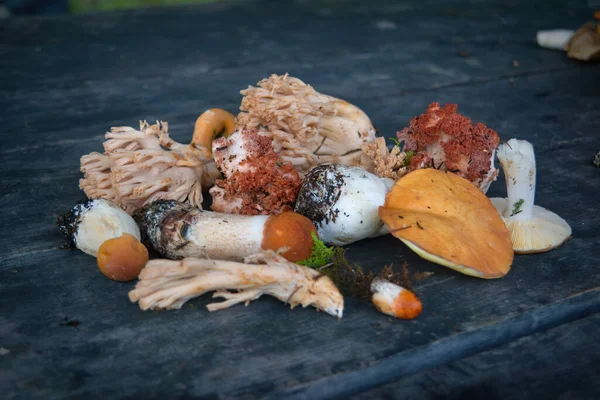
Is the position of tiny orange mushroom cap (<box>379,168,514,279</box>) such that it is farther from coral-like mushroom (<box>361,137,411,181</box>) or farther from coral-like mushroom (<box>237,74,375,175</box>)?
coral-like mushroom (<box>237,74,375,175</box>)

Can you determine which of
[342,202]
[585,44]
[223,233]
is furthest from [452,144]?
[585,44]

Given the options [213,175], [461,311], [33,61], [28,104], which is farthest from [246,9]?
[461,311]

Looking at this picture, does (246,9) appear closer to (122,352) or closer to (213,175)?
(213,175)

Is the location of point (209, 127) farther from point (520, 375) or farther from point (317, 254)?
point (520, 375)

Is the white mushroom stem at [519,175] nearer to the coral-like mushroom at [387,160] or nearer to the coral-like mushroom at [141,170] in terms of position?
the coral-like mushroom at [387,160]

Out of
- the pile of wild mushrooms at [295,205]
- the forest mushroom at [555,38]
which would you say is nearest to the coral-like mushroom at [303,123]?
the pile of wild mushrooms at [295,205]
